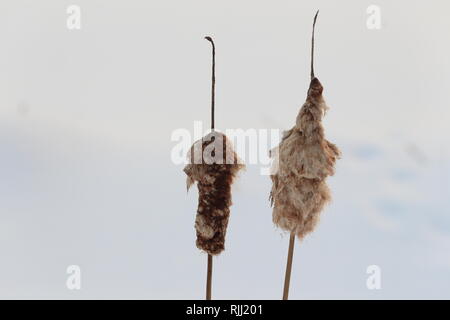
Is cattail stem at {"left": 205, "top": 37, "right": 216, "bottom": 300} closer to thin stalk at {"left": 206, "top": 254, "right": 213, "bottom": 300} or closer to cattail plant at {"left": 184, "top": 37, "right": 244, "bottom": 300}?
thin stalk at {"left": 206, "top": 254, "right": 213, "bottom": 300}

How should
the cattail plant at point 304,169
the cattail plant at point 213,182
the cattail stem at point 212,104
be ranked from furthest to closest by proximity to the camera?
the cattail stem at point 212,104, the cattail plant at point 213,182, the cattail plant at point 304,169

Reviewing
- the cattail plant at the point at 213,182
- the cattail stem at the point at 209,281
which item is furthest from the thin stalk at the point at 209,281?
the cattail plant at the point at 213,182

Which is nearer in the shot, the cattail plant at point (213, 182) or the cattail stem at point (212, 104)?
the cattail plant at point (213, 182)

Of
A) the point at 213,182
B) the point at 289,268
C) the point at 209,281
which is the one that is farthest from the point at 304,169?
the point at 209,281

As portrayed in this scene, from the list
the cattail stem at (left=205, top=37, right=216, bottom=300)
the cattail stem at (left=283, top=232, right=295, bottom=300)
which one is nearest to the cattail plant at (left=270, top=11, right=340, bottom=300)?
the cattail stem at (left=283, top=232, right=295, bottom=300)

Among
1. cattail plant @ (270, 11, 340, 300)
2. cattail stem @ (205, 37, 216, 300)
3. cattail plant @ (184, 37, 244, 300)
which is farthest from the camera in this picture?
cattail stem @ (205, 37, 216, 300)

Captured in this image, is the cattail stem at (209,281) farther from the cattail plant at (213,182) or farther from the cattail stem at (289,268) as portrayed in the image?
the cattail stem at (289,268)
